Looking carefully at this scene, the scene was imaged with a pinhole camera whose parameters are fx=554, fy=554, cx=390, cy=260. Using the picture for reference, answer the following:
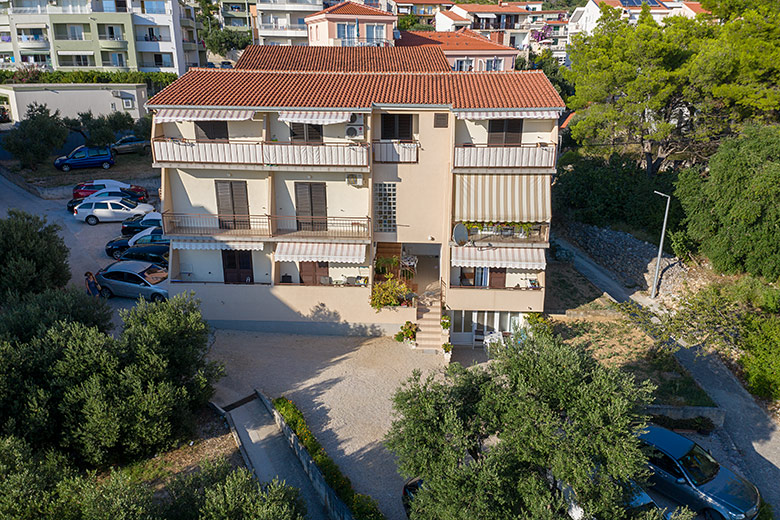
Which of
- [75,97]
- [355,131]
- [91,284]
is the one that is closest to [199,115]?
[355,131]

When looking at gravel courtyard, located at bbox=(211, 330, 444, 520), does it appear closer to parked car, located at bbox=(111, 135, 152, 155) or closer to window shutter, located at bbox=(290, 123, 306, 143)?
window shutter, located at bbox=(290, 123, 306, 143)

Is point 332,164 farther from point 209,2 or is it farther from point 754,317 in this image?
point 209,2

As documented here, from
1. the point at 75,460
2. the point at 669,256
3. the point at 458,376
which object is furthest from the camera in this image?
the point at 669,256

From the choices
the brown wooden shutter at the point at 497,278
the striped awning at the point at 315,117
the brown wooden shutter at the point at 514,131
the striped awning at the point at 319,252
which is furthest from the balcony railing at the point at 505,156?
the striped awning at the point at 319,252

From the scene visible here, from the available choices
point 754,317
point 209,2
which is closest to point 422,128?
point 754,317

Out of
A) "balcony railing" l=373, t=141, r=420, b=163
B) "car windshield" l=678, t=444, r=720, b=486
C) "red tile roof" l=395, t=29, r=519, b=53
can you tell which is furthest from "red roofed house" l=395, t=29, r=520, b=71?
"car windshield" l=678, t=444, r=720, b=486

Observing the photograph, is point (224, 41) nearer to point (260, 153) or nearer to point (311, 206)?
point (260, 153)
